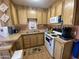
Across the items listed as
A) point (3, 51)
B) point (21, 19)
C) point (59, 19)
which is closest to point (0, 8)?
point (21, 19)

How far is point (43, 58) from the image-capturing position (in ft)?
7.56

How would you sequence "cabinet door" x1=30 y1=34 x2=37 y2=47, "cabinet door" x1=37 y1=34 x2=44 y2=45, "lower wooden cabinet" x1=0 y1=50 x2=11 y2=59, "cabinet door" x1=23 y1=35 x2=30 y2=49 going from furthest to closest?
"cabinet door" x1=37 y1=34 x2=44 y2=45 → "cabinet door" x1=30 y1=34 x2=37 y2=47 → "cabinet door" x1=23 y1=35 x2=30 y2=49 → "lower wooden cabinet" x1=0 y1=50 x2=11 y2=59

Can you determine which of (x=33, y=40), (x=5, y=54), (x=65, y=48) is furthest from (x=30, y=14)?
(x=65, y=48)

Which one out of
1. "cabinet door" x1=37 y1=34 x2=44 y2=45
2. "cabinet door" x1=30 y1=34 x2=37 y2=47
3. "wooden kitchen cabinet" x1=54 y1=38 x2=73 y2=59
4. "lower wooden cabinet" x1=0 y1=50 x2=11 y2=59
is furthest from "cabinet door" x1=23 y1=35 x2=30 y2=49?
"wooden kitchen cabinet" x1=54 y1=38 x2=73 y2=59

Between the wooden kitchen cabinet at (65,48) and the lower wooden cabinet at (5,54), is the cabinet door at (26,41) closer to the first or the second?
the lower wooden cabinet at (5,54)

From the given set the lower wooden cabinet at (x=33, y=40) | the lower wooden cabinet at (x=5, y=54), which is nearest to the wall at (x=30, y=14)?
the lower wooden cabinet at (x=33, y=40)

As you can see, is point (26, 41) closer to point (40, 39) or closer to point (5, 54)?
point (40, 39)

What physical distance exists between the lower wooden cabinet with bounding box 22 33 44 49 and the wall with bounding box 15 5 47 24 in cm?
85

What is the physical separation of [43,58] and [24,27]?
6.95 ft

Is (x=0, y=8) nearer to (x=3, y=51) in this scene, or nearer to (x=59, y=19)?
(x=3, y=51)

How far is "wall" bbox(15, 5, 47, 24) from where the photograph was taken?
3.15m

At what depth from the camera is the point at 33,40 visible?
10.7 feet

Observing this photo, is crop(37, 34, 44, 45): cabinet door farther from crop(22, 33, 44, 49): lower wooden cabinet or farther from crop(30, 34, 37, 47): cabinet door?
crop(30, 34, 37, 47): cabinet door

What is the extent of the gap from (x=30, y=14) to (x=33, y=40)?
1.49 m
